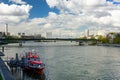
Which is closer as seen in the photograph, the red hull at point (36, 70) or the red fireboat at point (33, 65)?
the red hull at point (36, 70)

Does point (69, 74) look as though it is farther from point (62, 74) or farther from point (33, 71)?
point (33, 71)

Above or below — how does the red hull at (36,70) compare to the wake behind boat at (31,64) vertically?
below

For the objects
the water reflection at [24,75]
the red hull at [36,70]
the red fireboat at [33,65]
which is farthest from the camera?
the red fireboat at [33,65]

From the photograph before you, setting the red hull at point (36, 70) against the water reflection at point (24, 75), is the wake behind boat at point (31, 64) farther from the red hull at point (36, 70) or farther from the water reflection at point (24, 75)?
the water reflection at point (24, 75)

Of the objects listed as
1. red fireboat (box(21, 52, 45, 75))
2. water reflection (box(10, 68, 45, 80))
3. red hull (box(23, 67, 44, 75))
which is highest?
red fireboat (box(21, 52, 45, 75))

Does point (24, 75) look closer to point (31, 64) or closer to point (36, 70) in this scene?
point (36, 70)

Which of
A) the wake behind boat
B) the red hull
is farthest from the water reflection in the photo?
the wake behind boat

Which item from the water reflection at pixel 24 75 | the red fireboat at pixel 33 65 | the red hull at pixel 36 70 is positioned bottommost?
the water reflection at pixel 24 75

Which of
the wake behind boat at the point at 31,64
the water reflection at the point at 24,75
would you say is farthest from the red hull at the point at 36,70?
the water reflection at the point at 24,75

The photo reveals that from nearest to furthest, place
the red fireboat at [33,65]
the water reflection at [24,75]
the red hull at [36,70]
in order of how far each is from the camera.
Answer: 1. the water reflection at [24,75]
2. the red hull at [36,70]
3. the red fireboat at [33,65]

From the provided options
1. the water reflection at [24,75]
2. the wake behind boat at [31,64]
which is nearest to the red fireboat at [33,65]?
the wake behind boat at [31,64]

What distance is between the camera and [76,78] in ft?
160

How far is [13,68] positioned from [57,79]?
12869 millimetres

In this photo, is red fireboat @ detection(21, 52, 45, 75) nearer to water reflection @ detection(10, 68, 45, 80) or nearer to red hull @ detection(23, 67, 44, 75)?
red hull @ detection(23, 67, 44, 75)
